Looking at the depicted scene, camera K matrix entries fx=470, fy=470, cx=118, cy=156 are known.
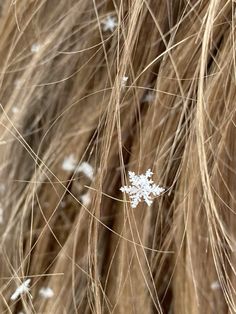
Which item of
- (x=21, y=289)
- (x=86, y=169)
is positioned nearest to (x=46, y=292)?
(x=21, y=289)

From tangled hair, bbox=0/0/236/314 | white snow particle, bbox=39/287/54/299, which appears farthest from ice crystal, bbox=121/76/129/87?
white snow particle, bbox=39/287/54/299

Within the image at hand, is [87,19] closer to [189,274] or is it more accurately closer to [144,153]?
[144,153]

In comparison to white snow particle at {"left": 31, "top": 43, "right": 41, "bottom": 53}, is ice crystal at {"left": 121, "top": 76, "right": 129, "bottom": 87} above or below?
below

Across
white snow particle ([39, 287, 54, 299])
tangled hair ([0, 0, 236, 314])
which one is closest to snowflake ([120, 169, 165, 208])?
tangled hair ([0, 0, 236, 314])

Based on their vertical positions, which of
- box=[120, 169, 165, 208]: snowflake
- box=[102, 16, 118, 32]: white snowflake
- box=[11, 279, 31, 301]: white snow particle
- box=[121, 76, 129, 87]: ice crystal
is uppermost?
box=[102, 16, 118, 32]: white snowflake

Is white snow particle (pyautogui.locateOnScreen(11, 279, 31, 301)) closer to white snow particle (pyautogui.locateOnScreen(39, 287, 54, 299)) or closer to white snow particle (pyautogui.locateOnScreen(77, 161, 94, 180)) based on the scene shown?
white snow particle (pyautogui.locateOnScreen(39, 287, 54, 299))

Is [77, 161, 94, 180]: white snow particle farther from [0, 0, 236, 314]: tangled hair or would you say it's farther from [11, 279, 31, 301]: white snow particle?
[11, 279, 31, 301]: white snow particle

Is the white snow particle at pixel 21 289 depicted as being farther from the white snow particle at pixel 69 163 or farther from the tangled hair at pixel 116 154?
the white snow particle at pixel 69 163

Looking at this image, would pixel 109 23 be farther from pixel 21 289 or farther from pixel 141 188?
pixel 21 289
